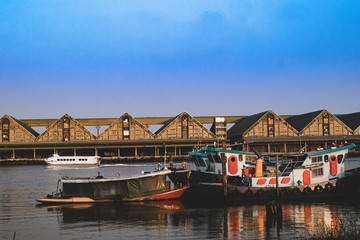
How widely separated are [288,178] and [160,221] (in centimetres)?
1249

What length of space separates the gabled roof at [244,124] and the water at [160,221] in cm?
8537

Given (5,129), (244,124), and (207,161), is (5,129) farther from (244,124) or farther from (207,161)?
(207,161)

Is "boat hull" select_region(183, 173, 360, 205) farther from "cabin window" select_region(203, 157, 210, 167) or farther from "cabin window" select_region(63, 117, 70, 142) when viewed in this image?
"cabin window" select_region(63, 117, 70, 142)

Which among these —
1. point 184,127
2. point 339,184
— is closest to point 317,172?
point 339,184

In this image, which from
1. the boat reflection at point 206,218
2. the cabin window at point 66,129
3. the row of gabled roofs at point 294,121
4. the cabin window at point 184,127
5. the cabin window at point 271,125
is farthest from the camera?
the row of gabled roofs at point 294,121

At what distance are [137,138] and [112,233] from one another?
291 feet

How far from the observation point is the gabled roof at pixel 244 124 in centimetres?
12006

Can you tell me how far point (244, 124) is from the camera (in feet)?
427

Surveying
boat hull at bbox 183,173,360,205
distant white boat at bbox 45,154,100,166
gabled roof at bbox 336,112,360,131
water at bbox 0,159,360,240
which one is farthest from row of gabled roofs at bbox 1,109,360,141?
water at bbox 0,159,360,240

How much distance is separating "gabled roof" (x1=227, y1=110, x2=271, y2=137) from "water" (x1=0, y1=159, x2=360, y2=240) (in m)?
85.4

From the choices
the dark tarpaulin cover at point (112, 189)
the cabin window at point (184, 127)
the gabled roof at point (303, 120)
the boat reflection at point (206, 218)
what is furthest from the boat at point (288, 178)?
the gabled roof at point (303, 120)

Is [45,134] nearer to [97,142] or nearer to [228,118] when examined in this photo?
[97,142]

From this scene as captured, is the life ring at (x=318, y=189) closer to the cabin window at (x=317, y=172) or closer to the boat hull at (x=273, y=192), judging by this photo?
the boat hull at (x=273, y=192)

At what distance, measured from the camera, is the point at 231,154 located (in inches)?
1501
